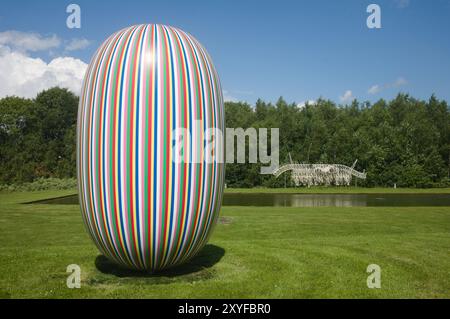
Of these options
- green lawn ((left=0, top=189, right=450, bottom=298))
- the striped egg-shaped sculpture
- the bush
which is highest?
the striped egg-shaped sculpture

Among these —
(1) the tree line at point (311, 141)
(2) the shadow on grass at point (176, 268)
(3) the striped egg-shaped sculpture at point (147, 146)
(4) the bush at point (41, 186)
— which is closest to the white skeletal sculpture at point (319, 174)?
(1) the tree line at point (311, 141)

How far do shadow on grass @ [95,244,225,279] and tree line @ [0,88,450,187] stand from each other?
126 feet

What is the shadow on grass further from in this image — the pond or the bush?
the bush

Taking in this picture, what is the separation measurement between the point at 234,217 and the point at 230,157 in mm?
33060

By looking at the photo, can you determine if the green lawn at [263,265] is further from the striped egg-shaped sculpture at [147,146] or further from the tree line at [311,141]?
the tree line at [311,141]

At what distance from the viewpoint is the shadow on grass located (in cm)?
759

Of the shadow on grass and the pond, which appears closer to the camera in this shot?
the shadow on grass

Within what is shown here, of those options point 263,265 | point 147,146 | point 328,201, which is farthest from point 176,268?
point 328,201

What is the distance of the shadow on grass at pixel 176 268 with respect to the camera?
7.59 meters

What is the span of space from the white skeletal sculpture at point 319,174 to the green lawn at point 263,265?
3201cm

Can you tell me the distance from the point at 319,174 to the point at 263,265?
40.1 meters

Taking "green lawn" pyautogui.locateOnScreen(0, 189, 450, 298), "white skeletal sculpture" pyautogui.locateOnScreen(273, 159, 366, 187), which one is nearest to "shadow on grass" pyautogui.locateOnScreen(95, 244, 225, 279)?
"green lawn" pyautogui.locateOnScreen(0, 189, 450, 298)

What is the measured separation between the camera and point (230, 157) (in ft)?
166

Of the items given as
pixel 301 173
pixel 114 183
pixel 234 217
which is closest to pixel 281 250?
pixel 114 183
